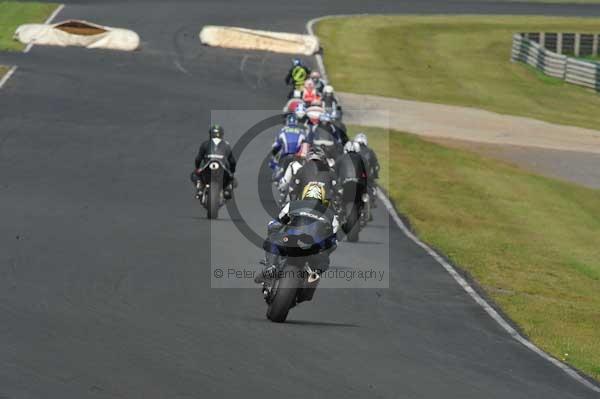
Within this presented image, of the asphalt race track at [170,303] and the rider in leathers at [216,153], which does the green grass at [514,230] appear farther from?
the rider in leathers at [216,153]

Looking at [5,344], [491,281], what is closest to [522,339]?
[491,281]

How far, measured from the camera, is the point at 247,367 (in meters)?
13.1

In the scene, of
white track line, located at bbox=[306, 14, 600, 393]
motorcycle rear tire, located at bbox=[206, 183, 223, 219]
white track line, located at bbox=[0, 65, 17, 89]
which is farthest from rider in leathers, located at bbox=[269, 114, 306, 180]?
white track line, located at bbox=[0, 65, 17, 89]

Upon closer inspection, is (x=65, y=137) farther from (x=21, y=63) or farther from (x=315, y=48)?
(x=315, y=48)

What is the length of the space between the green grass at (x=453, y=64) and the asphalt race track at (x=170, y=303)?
1387 cm

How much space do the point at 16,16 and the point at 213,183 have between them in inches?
1330

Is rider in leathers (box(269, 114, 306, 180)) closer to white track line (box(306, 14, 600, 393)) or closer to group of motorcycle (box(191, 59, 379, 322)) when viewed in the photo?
group of motorcycle (box(191, 59, 379, 322))

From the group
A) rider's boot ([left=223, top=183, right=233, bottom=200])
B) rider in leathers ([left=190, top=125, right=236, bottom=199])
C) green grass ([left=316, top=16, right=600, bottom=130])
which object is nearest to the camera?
rider in leathers ([left=190, top=125, right=236, bottom=199])

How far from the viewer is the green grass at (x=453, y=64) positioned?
4916 cm

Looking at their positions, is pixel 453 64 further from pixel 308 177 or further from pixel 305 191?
pixel 305 191

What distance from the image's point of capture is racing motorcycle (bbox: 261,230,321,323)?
15.3 meters

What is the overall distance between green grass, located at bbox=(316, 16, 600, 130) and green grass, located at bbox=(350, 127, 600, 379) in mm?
9127

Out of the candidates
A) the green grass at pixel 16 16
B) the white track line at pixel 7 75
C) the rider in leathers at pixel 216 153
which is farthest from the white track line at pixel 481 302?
the green grass at pixel 16 16

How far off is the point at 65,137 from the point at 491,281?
15.5 metres
